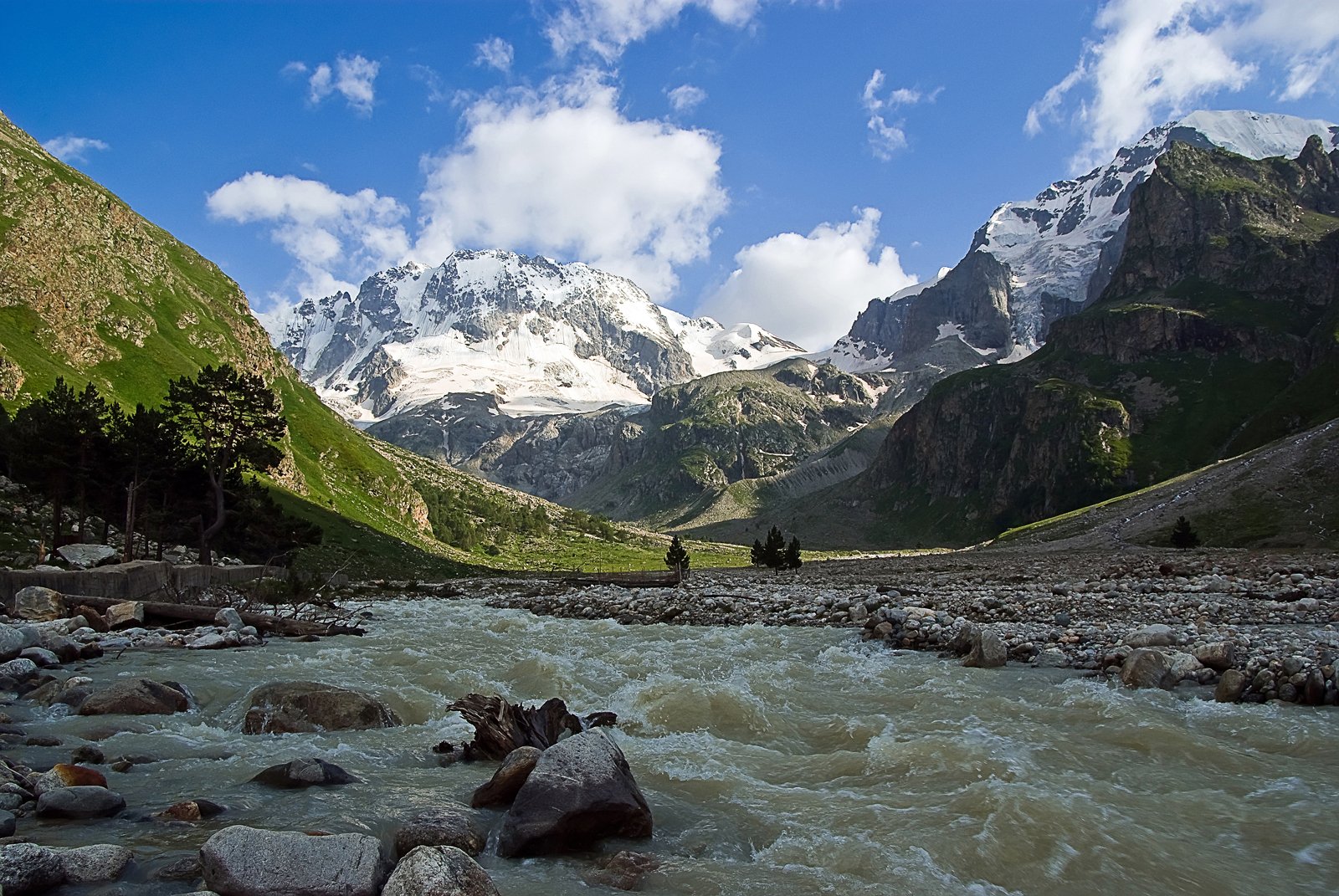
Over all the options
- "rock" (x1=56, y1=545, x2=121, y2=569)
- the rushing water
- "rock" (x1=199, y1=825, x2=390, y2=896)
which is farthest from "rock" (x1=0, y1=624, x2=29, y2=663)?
"rock" (x1=56, y1=545, x2=121, y2=569)

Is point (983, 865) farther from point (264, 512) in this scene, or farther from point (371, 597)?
point (264, 512)

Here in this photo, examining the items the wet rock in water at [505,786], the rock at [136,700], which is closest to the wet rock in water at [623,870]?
the wet rock in water at [505,786]

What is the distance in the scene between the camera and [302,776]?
11.1 m

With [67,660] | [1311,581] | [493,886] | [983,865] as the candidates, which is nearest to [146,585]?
[67,660]

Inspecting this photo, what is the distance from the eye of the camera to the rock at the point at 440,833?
28.5 ft

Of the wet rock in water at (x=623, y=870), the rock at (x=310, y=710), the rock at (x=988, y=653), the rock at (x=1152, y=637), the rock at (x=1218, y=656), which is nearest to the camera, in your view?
the wet rock in water at (x=623, y=870)

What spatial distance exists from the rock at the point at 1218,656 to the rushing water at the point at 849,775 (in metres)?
2.47

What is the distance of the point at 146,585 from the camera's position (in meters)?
35.3

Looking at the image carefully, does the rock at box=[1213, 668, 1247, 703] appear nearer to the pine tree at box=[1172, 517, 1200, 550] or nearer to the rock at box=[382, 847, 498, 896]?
the rock at box=[382, 847, 498, 896]

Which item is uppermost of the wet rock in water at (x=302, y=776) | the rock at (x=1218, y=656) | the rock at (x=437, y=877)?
the rock at (x=1218, y=656)

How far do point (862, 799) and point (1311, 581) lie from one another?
106 feet

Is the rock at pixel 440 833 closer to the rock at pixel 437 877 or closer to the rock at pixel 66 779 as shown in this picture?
the rock at pixel 437 877

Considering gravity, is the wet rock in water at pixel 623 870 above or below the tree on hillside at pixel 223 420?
below

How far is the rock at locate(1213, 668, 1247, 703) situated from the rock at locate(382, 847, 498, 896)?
15733 millimetres
